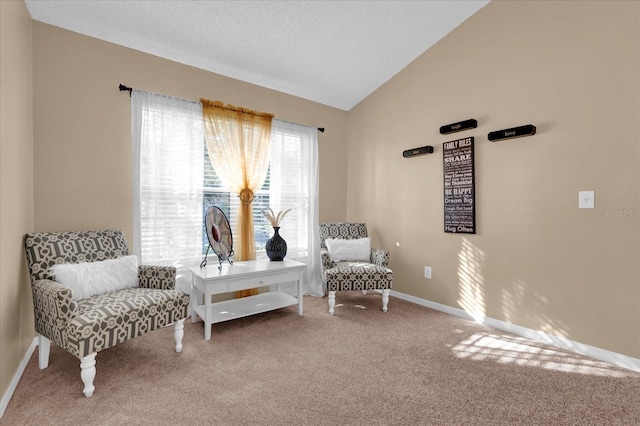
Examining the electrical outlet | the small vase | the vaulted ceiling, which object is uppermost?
the vaulted ceiling

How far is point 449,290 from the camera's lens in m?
3.32

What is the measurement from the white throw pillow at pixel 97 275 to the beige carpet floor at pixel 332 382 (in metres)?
0.51

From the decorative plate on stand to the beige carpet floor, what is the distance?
0.72 metres

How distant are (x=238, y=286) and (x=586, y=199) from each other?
9.84 ft

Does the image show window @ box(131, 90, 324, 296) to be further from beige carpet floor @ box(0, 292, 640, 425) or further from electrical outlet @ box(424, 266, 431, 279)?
electrical outlet @ box(424, 266, 431, 279)

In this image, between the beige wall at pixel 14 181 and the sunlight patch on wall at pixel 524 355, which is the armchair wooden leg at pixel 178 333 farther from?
the sunlight patch on wall at pixel 524 355

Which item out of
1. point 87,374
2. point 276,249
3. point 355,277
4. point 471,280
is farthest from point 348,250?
point 87,374

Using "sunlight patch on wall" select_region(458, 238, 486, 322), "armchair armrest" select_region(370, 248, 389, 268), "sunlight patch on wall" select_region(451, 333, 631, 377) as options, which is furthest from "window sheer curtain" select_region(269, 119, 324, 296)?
"sunlight patch on wall" select_region(451, 333, 631, 377)

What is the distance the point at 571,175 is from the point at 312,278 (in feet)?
9.72

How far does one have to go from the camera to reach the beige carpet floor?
1.65 metres

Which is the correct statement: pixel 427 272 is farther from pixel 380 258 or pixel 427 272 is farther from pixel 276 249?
pixel 276 249

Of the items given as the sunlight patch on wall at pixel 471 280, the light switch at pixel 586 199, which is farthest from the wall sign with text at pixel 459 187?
the light switch at pixel 586 199

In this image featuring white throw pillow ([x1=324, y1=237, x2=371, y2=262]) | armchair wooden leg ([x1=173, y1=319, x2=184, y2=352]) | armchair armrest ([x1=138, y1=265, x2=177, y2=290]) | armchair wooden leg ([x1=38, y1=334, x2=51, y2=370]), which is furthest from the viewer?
white throw pillow ([x1=324, y1=237, x2=371, y2=262])

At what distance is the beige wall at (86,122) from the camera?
8.30 feet
